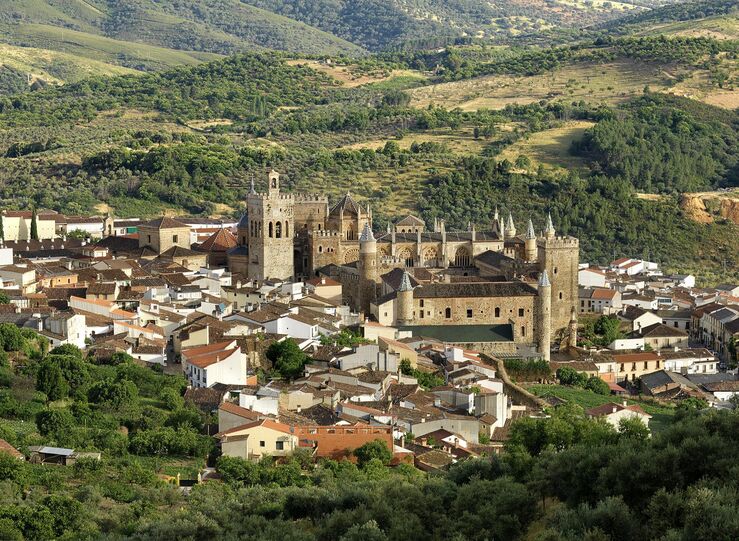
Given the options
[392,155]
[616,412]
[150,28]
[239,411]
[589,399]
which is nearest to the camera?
[239,411]

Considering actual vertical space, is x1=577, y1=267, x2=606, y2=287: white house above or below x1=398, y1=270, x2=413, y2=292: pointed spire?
below

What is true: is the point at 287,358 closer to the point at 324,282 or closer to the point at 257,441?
the point at 257,441

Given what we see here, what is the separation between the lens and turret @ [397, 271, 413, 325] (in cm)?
4181

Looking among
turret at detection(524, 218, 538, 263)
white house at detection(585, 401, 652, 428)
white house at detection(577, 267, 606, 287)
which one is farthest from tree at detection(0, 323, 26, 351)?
white house at detection(577, 267, 606, 287)

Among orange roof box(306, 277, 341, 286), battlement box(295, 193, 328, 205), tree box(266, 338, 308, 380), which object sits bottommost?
tree box(266, 338, 308, 380)

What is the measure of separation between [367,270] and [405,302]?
303 cm

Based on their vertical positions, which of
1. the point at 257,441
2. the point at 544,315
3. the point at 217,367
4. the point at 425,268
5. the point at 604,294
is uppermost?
the point at 425,268

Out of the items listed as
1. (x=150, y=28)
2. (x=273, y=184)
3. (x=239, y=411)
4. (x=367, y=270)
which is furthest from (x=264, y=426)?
(x=150, y=28)

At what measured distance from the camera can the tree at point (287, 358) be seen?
3534 cm

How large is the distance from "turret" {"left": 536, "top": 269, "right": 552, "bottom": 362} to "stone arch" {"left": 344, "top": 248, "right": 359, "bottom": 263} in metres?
8.17

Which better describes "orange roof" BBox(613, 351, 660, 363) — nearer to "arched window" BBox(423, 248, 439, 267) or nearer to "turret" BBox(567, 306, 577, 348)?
"turret" BBox(567, 306, 577, 348)

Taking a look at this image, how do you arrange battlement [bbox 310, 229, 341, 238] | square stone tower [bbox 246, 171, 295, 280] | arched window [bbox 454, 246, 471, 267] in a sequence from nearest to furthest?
square stone tower [bbox 246, 171, 295, 280], battlement [bbox 310, 229, 341, 238], arched window [bbox 454, 246, 471, 267]

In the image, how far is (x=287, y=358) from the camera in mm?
35906

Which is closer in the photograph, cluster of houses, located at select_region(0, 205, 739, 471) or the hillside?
cluster of houses, located at select_region(0, 205, 739, 471)
